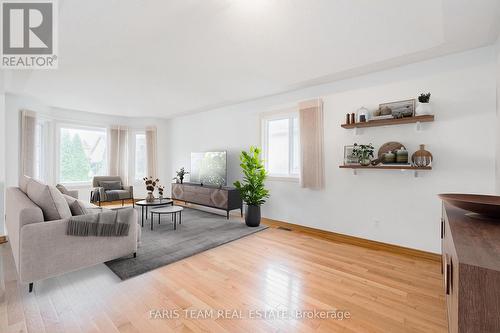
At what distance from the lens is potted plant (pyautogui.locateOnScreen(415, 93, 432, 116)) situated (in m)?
2.88

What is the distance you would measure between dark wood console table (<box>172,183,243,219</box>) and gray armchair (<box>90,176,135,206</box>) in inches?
53.1

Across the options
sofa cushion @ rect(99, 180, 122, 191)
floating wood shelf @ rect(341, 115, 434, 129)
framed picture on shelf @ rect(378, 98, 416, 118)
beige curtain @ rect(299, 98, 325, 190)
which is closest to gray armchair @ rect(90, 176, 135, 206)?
sofa cushion @ rect(99, 180, 122, 191)

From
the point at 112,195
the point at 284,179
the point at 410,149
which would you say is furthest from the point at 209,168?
the point at 410,149

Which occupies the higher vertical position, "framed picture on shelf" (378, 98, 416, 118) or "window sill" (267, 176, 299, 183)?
"framed picture on shelf" (378, 98, 416, 118)

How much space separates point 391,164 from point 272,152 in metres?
2.23

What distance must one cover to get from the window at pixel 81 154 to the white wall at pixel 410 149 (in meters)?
5.19

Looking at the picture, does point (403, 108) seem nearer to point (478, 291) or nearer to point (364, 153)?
point (364, 153)

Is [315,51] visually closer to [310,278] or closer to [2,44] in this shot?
[310,278]

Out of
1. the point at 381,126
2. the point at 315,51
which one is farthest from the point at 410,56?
the point at 315,51

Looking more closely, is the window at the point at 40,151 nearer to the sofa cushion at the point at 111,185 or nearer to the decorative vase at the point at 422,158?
the sofa cushion at the point at 111,185

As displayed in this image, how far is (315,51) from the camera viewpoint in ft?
9.00

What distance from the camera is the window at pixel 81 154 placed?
6023 millimetres

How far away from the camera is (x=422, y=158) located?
9.52 ft

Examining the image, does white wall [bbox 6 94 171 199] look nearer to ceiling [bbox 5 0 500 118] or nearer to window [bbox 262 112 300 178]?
ceiling [bbox 5 0 500 118]
